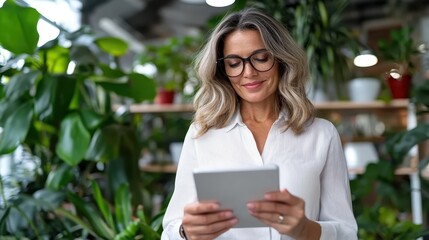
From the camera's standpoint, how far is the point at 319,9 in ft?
8.81

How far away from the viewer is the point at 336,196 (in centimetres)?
119

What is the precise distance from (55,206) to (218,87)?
3.85 ft

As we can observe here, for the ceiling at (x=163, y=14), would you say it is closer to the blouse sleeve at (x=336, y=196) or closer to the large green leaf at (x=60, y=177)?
the large green leaf at (x=60, y=177)

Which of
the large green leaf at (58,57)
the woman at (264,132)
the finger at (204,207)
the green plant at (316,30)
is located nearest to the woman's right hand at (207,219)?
the finger at (204,207)

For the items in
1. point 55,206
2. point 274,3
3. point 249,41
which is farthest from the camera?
point 274,3

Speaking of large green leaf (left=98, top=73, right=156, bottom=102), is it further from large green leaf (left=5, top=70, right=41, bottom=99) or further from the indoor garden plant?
large green leaf (left=5, top=70, right=41, bottom=99)

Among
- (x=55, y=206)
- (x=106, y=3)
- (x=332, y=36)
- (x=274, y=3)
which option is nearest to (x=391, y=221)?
(x=332, y=36)

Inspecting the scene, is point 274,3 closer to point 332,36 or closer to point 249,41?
point 332,36

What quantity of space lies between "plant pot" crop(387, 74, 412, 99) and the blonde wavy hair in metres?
2.11

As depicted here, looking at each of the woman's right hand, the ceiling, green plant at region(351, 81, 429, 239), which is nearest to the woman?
the woman's right hand

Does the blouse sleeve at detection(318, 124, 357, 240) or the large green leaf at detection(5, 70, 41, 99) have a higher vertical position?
the large green leaf at detection(5, 70, 41, 99)

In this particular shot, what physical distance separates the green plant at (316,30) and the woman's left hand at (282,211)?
1709 millimetres

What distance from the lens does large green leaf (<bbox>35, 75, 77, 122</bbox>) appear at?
218cm

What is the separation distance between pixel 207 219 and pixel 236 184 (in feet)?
0.33
